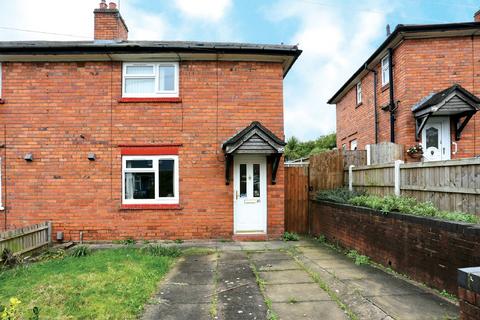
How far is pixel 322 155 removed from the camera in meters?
10.4

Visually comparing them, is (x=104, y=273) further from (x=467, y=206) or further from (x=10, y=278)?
(x=467, y=206)

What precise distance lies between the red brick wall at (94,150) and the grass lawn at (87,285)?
82.4 inches

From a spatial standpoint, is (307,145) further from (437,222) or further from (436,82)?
(437,222)

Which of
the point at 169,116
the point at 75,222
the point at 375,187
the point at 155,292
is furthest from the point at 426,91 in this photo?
the point at 75,222

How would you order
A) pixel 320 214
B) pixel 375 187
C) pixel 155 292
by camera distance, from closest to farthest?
pixel 155 292
pixel 375 187
pixel 320 214

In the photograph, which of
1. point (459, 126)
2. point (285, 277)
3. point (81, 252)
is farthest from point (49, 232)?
point (459, 126)

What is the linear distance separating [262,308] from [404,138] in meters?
8.62

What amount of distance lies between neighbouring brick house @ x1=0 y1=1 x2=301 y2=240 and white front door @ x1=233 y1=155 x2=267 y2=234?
3 cm

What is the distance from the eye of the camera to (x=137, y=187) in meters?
9.24

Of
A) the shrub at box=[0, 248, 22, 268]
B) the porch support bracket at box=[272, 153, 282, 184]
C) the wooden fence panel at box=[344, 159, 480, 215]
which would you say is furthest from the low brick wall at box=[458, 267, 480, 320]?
the shrub at box=[0, 248, 22, 268]

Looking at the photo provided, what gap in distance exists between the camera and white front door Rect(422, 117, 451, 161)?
1076cm

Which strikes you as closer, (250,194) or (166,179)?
(166,179)

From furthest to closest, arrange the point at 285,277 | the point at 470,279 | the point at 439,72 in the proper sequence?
the point at 439,72
the point at 285,277
the point at 470,279

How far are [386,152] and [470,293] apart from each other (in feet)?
26.5
